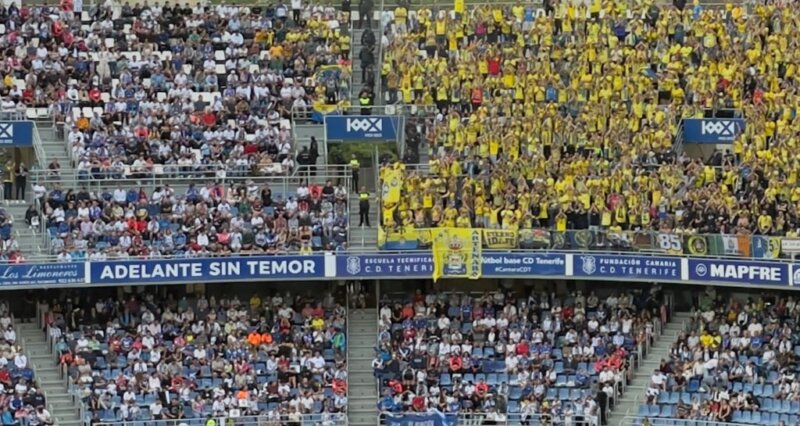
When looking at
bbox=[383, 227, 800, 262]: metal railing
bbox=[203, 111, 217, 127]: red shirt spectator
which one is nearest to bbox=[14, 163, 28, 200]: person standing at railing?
bbox=[203, 111, 217, 127]: red shirt spectator

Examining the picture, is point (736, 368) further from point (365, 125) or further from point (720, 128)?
point (365, 125)

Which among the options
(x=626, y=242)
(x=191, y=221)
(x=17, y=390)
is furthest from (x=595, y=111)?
(x=17, y=390)

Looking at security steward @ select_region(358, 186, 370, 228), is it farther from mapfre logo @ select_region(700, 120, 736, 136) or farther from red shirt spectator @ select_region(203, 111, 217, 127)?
mapfre logo @ select_region(700, 120, 736, 136)

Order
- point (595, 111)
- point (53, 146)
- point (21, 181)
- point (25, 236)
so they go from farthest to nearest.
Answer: point (53, 146) < point (595, 111) < point (21, 181) < point (25, 236)

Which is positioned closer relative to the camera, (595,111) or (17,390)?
(17,390)

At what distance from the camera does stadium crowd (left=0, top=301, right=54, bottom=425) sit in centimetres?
4316

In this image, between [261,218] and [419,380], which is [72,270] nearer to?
[261,218]

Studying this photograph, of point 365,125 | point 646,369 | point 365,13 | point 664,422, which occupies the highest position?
point 365,13

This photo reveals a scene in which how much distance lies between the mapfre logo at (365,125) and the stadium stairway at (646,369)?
8564 mm

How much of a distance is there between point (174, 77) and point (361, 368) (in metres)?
10.1

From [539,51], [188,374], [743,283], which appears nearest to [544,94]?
[539,51]

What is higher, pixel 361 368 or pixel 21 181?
pixel 21 181

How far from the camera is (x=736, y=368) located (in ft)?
146

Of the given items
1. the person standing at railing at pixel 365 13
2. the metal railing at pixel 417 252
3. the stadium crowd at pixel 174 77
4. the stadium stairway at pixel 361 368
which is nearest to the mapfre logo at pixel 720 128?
the metal railing at pixel 417 252
